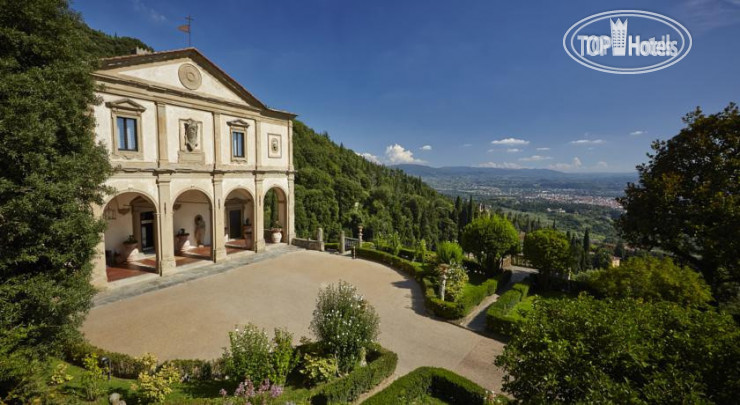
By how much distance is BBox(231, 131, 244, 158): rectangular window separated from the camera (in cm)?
1977

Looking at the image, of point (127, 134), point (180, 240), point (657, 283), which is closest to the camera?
point (657, 283)

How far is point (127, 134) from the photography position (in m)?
14.9

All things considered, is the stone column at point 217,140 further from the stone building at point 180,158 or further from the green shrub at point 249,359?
the green shrub at point 249,359

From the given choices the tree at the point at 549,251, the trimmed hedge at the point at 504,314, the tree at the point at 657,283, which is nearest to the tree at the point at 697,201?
the tree at the point at 657,283

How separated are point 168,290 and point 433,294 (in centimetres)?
1201

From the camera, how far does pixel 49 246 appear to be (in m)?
7.71

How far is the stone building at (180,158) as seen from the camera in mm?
14625

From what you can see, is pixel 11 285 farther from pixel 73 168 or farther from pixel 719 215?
pixel 719 215

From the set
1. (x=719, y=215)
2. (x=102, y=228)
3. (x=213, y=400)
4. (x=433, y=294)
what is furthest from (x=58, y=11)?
(x=719, y=215)

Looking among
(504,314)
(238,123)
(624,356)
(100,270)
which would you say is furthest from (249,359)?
(238,123)

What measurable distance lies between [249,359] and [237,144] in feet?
51.9

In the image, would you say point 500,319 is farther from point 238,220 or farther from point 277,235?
point 238,220

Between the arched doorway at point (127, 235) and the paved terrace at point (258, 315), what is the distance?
10.0 ft

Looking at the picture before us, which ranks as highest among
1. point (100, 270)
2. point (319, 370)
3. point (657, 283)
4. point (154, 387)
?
point (657, 283)
